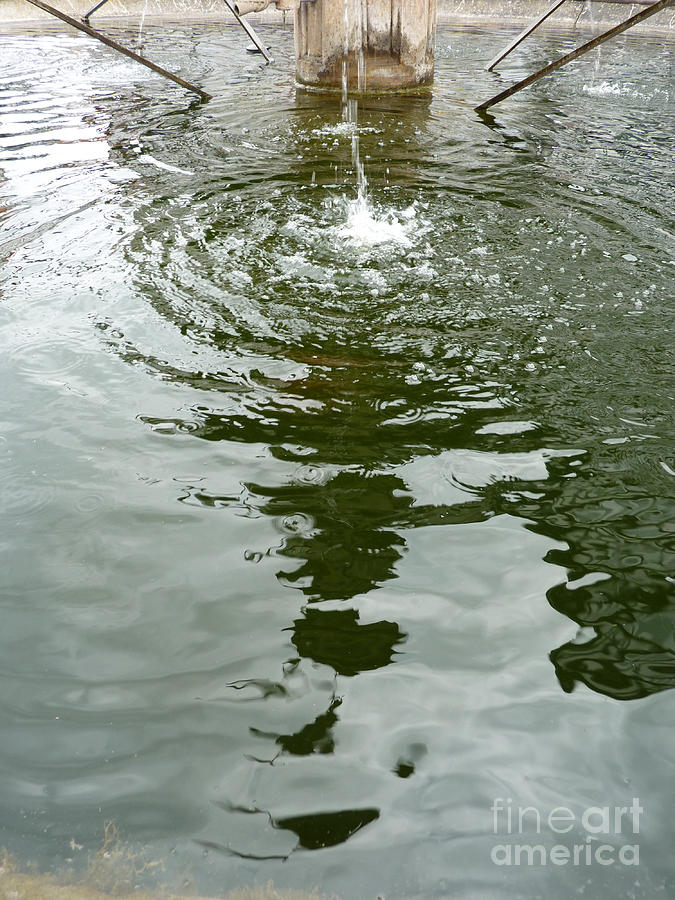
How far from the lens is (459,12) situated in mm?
20141

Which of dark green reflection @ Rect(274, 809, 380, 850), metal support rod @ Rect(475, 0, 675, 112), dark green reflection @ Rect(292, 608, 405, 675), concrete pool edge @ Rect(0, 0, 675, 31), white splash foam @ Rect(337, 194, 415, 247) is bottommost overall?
dark green reflection @ Rect(274, 809, 380, 850)

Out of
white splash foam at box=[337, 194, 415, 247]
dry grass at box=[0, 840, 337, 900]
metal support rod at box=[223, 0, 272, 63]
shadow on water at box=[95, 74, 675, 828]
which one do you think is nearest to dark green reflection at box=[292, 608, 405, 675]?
shadow on water at box=[95, 74, 675, 828]

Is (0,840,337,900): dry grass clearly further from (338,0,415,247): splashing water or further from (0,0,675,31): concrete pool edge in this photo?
(0,0,675,31): concrete pool edge

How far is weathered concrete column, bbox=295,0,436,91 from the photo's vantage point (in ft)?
33.7

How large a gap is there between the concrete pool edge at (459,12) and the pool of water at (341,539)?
16565 mm

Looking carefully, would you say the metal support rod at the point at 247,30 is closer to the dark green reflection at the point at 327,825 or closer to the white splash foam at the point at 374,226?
the white splash foam at the point at 374,226

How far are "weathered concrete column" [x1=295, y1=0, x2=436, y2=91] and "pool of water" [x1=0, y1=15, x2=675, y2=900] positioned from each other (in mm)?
6181

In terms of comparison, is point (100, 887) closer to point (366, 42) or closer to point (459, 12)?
point (366, 42)

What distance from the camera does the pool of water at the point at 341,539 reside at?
182 cm

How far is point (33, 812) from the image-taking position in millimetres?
1811

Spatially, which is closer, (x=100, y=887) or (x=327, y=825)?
(x=100, y=887)

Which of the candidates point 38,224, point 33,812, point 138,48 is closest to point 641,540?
point 33,812

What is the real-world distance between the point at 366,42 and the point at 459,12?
12132 millimetres

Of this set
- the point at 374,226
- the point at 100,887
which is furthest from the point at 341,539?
the point at 374,226
